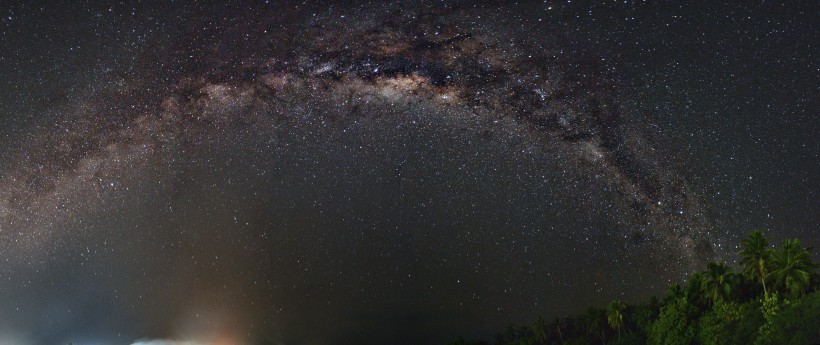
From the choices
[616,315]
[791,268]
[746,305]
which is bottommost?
[746,305]

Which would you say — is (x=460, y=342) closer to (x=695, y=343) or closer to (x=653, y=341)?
(x=653, y=341)

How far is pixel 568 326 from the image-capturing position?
52406mm

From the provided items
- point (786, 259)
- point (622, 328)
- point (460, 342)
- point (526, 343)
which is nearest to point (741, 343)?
point (786, 259)

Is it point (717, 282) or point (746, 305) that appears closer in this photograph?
point (746, 305)

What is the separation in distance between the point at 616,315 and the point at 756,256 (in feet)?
42.1

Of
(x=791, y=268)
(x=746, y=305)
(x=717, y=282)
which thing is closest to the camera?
(x=746, y=305)

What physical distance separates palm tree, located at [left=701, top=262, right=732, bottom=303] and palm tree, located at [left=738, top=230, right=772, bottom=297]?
40.0 inches

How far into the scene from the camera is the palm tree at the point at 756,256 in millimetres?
34050

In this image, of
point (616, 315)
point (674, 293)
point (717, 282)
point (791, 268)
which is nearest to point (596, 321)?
point (616, 315)

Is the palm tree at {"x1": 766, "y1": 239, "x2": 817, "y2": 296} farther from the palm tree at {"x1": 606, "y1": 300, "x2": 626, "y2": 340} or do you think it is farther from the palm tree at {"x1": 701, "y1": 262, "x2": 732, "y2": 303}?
the palm tree at {"x1": 606, "y1": 300, "x2": 626, "y2": 340}

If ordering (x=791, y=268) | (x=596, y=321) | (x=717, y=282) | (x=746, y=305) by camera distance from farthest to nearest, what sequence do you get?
1. (x=596, y=321)
2. (x=717, y=282)
3. (x=791, y=268)
4. (x=746, y=305)

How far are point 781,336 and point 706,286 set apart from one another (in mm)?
9080

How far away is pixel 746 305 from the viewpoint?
30.4m

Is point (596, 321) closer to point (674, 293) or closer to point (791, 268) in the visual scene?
point (674, 293)
